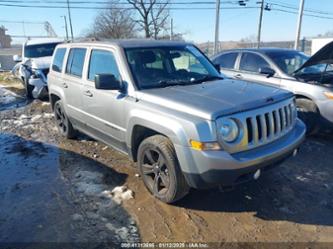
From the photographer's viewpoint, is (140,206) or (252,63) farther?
(252,63)

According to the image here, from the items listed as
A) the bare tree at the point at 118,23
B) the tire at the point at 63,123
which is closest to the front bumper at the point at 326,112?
the tire at the point at 63,123

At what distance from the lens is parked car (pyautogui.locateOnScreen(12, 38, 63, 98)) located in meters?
10.4

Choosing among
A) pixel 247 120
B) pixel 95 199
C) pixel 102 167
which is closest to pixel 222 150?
pixel 247 120

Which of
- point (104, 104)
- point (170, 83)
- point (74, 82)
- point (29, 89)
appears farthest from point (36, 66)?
point (170, 83)

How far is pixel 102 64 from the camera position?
4.64m

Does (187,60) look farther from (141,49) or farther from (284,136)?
(284,136)

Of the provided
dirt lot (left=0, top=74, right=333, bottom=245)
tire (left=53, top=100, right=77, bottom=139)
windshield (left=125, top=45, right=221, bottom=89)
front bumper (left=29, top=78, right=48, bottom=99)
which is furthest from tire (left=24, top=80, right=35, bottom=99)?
windshield (left=125, top=45, right=221, bottom=89)

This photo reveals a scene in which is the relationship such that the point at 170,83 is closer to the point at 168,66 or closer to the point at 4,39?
the point at 168,66

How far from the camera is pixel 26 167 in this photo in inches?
203

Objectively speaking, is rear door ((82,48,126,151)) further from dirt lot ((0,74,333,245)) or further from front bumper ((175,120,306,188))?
front bumper ((175,120,306,188))

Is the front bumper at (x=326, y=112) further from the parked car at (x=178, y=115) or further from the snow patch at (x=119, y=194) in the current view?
the snow patch at (x=119, y=194)

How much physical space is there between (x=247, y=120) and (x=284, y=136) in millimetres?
758

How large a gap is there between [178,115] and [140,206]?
1.30m

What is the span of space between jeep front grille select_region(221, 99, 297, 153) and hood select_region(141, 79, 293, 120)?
0.25 ft
